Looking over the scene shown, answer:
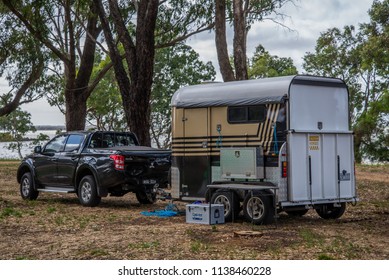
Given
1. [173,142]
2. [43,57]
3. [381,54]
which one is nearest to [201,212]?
[173,142]

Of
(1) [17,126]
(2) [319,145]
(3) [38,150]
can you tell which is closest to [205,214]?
(2) [319,145]

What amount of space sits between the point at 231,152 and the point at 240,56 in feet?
31.1

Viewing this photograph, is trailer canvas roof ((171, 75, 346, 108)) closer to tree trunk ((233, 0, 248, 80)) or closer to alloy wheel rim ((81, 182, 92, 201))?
alloy wheel rim ((81, 182, 92, 201))

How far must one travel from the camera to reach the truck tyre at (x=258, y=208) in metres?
13.3

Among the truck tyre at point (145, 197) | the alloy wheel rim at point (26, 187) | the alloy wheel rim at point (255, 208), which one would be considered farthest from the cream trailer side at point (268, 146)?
the alloy wheel rim at point (26, 187)

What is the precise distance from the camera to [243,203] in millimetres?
13773

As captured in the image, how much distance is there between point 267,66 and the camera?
58531 millimetres

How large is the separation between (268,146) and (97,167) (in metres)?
4.82

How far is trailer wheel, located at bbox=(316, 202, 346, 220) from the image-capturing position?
14820mm

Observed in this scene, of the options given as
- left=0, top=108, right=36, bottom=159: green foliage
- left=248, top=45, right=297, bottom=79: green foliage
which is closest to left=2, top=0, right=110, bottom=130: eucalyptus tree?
left=248, top=45, right=297, bottom=79: green foliage

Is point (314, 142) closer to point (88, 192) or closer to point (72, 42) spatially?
point (88, 192)

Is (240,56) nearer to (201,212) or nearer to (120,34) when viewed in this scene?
(120,34)

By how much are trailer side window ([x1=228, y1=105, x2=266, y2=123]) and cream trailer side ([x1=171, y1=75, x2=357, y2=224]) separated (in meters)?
0.02

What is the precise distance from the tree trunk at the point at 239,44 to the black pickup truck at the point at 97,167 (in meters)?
5.53
